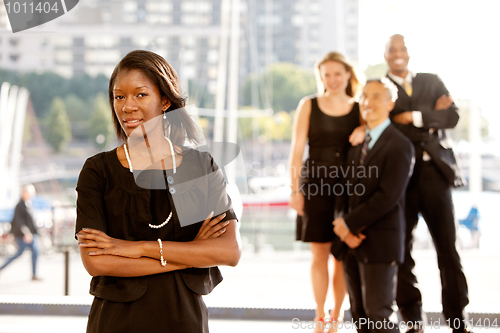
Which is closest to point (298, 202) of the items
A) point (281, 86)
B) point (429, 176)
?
point (429, 176)

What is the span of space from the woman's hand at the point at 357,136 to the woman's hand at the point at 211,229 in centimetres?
112

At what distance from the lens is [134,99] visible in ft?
4.09

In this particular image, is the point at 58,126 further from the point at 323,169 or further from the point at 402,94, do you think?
the point at 402,94

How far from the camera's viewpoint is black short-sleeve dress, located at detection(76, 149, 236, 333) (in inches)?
45.9

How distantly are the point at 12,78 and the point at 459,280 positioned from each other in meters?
22.4

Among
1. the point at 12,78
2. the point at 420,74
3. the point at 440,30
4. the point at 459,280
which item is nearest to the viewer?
the point at 459,280

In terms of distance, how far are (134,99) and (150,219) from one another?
1.08 feet

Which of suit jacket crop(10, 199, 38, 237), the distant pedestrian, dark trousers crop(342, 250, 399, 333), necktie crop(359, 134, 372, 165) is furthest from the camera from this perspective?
suit jacket crop(10, 199, 38, 237)

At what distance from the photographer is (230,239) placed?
4.12 ft

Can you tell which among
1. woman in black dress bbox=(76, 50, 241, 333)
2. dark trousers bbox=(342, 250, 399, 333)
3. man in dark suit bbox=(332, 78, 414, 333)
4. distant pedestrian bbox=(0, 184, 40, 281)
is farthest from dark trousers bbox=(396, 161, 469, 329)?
distant pedestrian bbox=(0, 184, 40, 281)

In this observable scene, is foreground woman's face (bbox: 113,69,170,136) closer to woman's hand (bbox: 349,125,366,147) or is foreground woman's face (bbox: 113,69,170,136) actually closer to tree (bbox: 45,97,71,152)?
woman's hand (bbox: 349,125,366,147)

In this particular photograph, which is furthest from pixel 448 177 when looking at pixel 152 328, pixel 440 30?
pixel 440 30

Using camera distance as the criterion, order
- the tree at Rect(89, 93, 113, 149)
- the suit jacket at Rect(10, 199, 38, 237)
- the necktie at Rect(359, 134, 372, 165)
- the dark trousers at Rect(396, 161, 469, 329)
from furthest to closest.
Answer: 1. the tree at Rect(89, 93, 113, 149)
2. the suit jacket at Rect(10, 199, 38, 237)
3. the dark trousers at Rect(396, 161, 469, 329)
4. the necktie at Rect(359, 134, 372, 165)

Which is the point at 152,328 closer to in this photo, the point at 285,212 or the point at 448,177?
the point at 448,177
